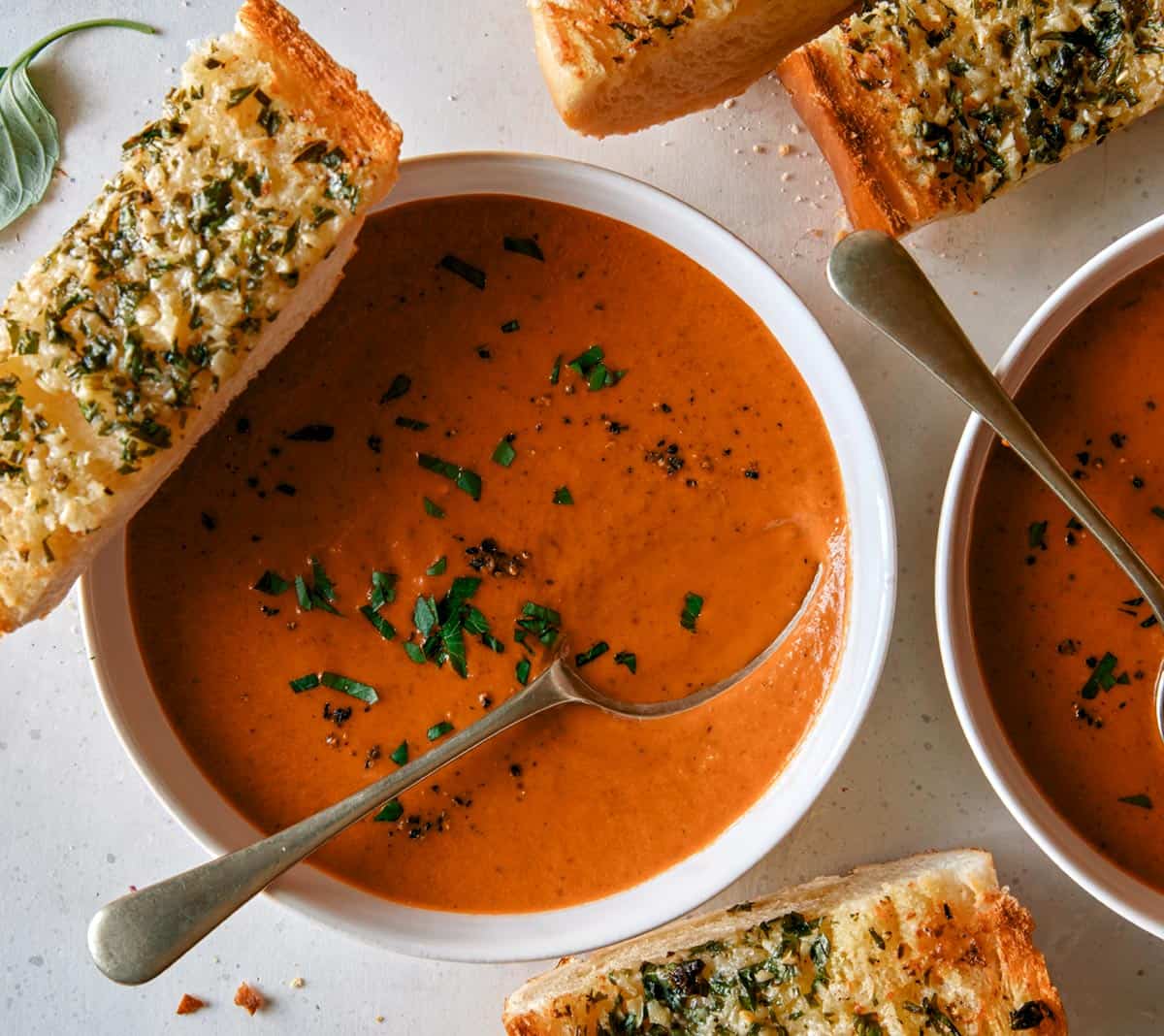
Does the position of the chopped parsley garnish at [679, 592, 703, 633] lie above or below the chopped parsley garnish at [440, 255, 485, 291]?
below

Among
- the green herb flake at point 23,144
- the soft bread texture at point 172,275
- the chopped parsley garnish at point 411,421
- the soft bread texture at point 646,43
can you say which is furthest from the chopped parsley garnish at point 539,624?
the green herb flake at point 23,144

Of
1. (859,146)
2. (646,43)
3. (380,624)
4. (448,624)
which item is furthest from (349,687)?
(859,146)

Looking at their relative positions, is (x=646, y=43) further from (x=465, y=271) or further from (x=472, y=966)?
(x=472, y=966)

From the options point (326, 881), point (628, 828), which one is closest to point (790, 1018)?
point (628, 828)

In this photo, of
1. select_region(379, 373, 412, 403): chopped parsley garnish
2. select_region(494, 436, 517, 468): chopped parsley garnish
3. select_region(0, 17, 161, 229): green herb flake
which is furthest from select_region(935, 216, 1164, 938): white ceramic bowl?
select_region(0, 17, 161, 229): green herb flake

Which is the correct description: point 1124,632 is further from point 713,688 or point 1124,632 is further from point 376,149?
point 376,149

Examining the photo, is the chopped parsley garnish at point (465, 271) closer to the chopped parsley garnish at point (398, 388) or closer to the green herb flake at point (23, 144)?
the chopped parsley garnish at point (398, 388)

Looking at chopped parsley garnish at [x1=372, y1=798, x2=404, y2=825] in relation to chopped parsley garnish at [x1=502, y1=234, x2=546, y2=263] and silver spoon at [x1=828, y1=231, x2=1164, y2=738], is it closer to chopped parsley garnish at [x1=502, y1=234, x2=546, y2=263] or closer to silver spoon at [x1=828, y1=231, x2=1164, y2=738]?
chopped parsley garnish at [x1=502, y1=234, x2=546, y2=263]

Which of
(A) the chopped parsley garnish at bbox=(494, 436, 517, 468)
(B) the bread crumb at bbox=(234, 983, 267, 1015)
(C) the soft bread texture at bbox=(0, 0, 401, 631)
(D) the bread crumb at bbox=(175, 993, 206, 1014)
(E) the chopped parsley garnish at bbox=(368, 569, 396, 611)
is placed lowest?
(B) the bread crumb at bbox=(234, 983, 267, 1015)
